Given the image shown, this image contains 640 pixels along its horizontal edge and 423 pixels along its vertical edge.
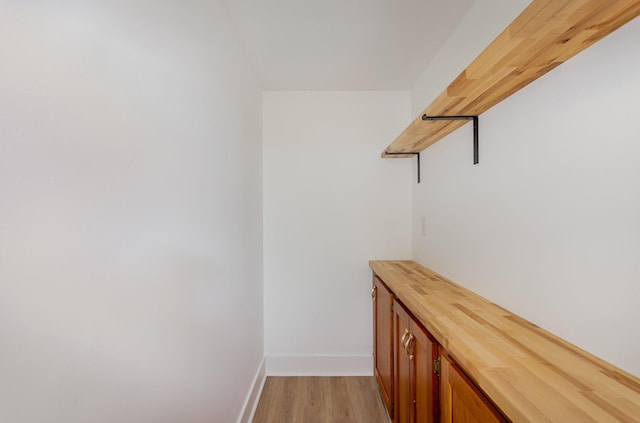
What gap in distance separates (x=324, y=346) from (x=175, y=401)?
164 cm

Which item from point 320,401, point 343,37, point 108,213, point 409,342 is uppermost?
point 343,37

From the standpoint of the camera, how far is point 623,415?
55cm

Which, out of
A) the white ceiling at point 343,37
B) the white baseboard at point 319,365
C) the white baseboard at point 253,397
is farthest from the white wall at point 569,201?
the white baseboard at point 253,397

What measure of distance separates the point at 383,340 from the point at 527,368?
128cm

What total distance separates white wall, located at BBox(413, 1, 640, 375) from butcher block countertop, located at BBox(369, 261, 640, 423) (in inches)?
2.7

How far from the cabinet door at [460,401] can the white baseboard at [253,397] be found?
1250 millimetres

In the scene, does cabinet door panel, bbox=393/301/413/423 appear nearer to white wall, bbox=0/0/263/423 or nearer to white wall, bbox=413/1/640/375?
→ white wall, bbox=413/1/640/375

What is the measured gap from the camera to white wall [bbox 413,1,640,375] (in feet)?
2.34

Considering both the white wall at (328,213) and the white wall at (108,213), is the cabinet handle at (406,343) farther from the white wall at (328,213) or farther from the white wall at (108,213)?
the white wall at (328,213)

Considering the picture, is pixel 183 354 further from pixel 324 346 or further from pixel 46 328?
pixel 324 346

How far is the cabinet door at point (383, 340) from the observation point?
1.69 meters

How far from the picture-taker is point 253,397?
1897mm

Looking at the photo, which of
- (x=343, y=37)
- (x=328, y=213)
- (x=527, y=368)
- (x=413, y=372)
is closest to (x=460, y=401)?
(x=527, y=368)

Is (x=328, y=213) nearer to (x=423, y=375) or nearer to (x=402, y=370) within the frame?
(x=402, y=370)
